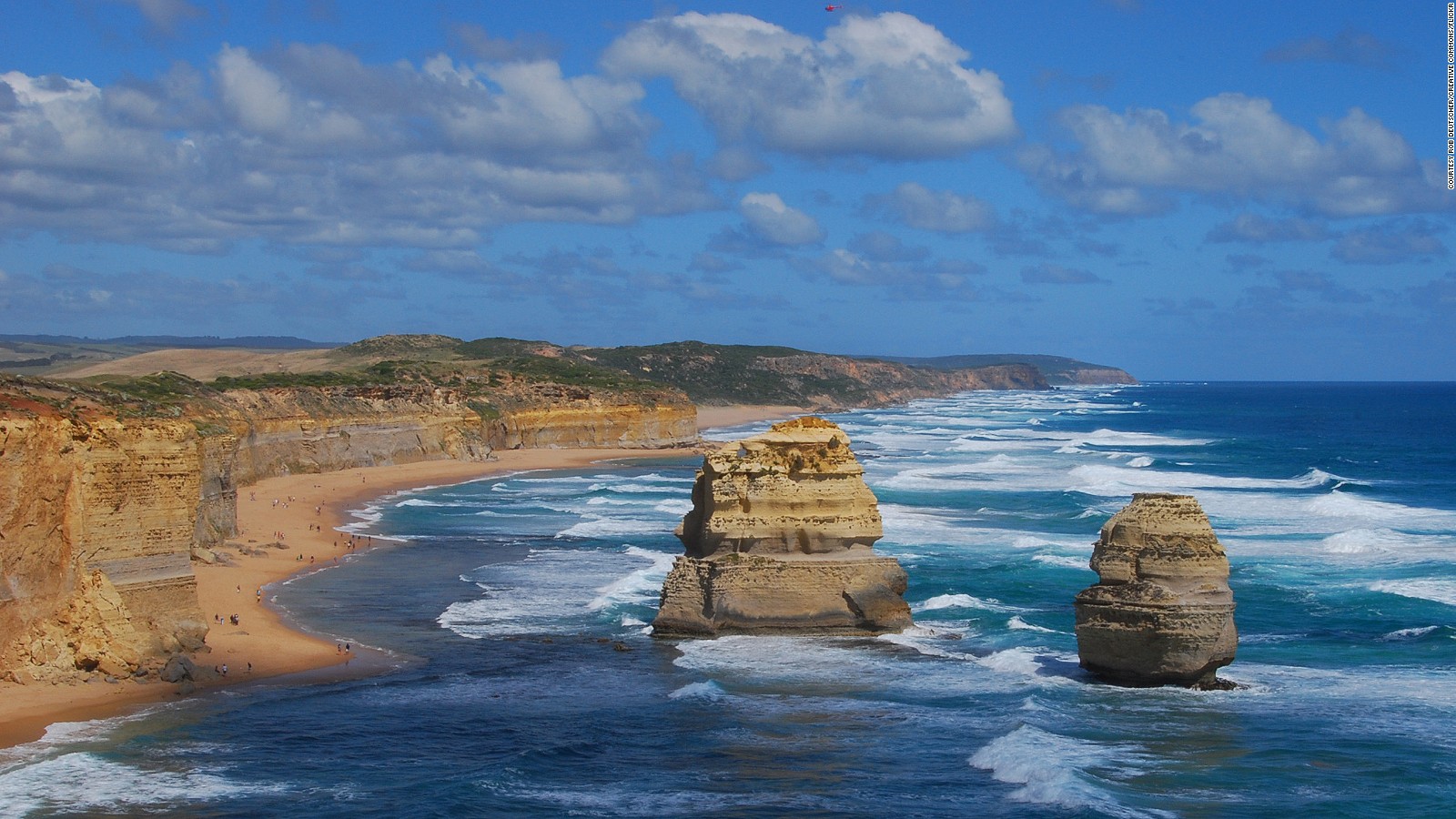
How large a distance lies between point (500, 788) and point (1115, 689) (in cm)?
1019

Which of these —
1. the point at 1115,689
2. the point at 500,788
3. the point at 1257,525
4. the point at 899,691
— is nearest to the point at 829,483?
the point at 899,691

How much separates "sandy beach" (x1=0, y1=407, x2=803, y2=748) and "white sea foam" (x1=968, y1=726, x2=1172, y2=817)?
12.5 metres

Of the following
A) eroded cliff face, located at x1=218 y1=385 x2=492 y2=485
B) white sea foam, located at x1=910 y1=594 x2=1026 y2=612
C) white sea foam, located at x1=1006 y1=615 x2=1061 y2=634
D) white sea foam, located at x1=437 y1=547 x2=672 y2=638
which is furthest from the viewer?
eroded cliff face, located at x1=218 y1=385 x2=492 y2=485

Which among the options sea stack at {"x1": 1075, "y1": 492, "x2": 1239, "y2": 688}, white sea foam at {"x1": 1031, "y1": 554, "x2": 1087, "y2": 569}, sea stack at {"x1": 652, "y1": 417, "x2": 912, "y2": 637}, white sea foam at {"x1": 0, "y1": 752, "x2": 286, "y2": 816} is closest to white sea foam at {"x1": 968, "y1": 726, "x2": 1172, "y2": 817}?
sea stack at {"x1": 1075, "y1": 492, "x2": 1239, "y2": 688}

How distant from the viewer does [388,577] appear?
38594 millimetres

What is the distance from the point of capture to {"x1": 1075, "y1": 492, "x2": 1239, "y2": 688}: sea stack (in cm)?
2158

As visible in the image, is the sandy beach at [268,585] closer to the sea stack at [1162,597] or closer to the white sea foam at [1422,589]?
the sea stack at [1162,597]

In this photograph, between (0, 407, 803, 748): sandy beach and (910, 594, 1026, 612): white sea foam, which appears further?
(910, 594, 1026, 612): white sea foam

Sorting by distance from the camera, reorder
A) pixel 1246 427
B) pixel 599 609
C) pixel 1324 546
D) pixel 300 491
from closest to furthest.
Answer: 1. pixel 599 609
2. pixel 1324 546
3. pixel 300 491
4. pixel 1246 427

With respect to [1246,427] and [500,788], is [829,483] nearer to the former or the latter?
[500,788]

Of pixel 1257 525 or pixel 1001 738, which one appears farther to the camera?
pixel 1257 525

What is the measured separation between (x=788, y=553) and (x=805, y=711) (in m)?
5.30

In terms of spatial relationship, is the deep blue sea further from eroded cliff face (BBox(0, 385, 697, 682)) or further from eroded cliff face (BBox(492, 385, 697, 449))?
eroded cliff face (BBox(492, 385, 697, 449))

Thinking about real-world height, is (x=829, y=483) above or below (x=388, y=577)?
above
